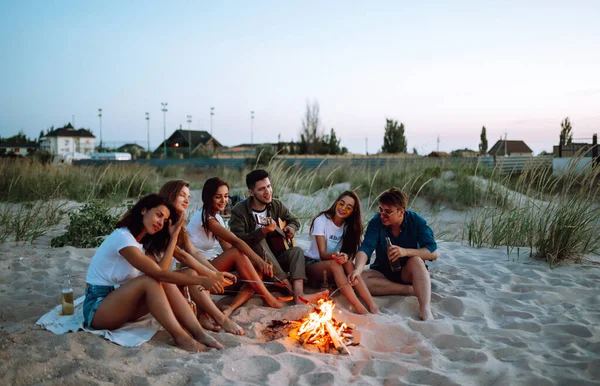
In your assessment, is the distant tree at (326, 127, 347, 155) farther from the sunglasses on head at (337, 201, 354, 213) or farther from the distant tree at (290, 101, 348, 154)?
the sunglasses on head at (337, 201, 354, 213)

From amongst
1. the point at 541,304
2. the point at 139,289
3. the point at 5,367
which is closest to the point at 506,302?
the point at 541,304

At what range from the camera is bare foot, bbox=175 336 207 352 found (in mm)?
2928

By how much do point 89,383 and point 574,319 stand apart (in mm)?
3260

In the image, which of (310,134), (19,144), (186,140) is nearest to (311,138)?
(310,134)

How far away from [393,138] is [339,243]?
88.6 feet

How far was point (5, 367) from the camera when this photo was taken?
2486 millimetres

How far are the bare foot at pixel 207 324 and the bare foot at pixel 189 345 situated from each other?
35 cm

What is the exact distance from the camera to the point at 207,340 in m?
3.02

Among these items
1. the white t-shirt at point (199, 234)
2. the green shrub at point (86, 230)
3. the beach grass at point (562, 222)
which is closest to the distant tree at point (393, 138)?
the beach grass at point (562, 222)

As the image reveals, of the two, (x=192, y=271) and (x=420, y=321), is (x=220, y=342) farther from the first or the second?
(x=420, y=321)

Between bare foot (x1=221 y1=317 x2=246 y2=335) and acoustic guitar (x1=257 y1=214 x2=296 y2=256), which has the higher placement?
acoustic guitar (x1=257 y1=214 x2=296 y2=256)

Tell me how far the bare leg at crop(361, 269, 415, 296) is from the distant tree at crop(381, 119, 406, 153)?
26.4 m

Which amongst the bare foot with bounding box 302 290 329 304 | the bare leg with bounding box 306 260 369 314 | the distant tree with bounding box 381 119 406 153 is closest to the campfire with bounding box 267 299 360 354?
the bare leg with bounding box 306 260 369 314

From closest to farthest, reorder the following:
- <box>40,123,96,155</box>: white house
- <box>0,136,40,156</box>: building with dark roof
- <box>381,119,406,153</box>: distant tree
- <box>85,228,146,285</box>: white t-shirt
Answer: <box>85,228,146,285</box>: white t-shirt < <box>381,119,406,153</box>: distant tree < <box>0,136,40,156</box>: building with dark roof < <box>40,123,96,155</box>: white house
